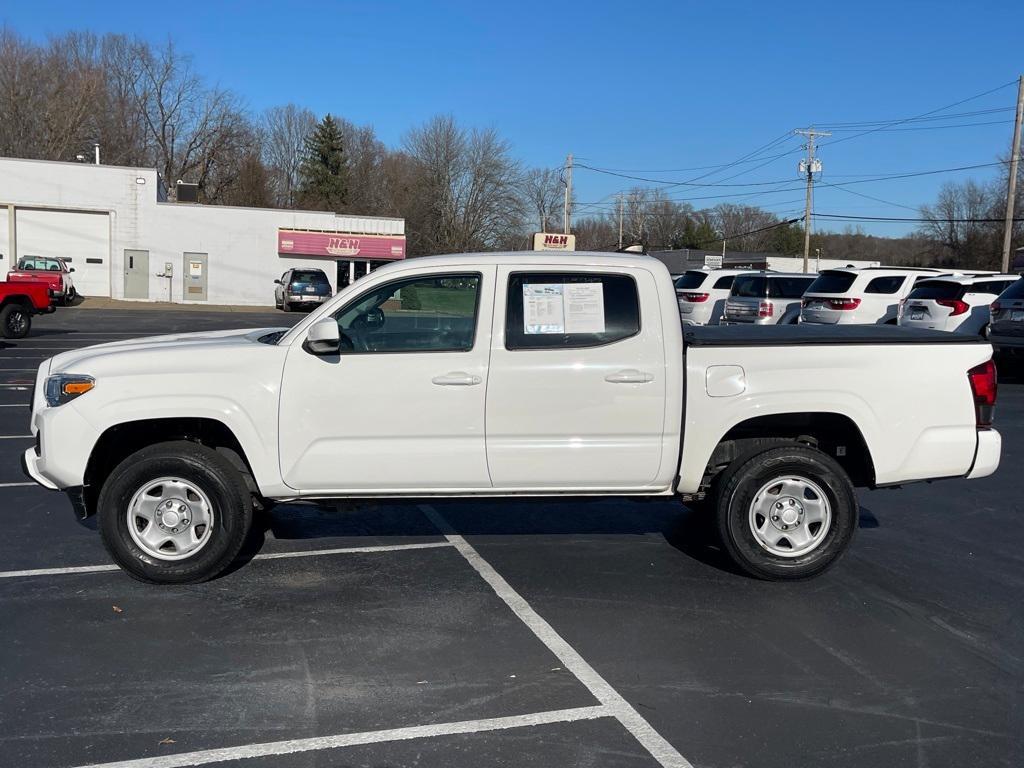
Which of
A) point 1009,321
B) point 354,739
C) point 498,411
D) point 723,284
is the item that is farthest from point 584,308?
point 723,284

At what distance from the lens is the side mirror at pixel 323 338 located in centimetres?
514

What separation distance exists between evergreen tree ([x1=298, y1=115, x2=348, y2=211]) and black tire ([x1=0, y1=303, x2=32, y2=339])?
5143 centimetres

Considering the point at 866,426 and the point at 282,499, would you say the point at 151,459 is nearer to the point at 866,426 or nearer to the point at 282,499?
the point at 282,499

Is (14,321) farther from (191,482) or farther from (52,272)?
(191,482)

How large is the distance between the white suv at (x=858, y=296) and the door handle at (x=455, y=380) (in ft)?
51.4

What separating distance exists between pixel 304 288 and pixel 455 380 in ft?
116

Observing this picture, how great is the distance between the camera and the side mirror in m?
5.14

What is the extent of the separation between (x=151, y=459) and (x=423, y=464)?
1.52m

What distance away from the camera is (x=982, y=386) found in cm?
559

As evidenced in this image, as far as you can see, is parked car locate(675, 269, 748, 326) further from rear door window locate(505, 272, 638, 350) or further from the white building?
the white building

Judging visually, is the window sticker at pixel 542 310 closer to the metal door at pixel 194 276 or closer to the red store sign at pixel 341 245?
the metal door at pixel 194 276

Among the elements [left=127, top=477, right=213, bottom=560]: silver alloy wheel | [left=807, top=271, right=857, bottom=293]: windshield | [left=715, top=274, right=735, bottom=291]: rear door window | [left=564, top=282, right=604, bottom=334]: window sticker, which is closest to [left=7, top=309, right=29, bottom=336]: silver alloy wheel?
[left=715, top=274, right=735, bottom=291]: rear door window

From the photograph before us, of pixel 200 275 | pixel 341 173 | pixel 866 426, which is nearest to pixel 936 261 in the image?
pixel 341 173

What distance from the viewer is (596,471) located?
545 cm
